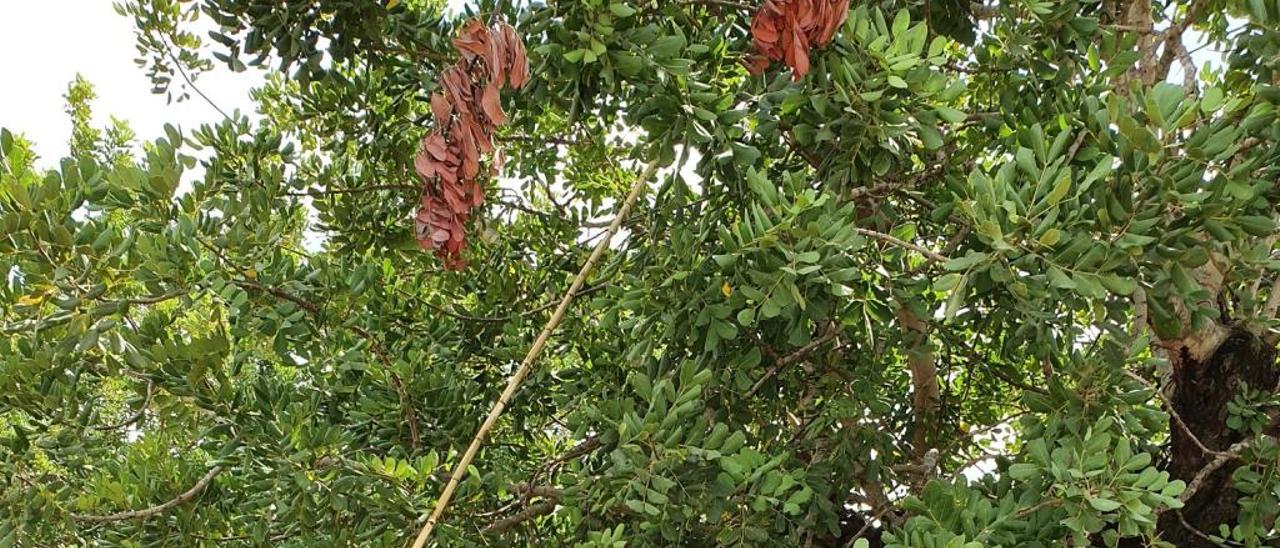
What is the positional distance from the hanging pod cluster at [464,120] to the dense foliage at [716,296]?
12 centimetres

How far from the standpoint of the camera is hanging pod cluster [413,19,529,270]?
150 centimetres

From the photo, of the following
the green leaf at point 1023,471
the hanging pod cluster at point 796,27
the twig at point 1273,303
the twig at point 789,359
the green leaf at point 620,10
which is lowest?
the green leaf at point 1023,471

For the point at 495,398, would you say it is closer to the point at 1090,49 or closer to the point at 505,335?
the point at 505,335

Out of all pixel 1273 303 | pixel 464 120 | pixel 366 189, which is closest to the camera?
pixel 464 120

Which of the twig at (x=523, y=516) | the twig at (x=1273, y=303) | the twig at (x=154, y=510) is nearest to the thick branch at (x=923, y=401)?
the twig at (x=1273, y=303)

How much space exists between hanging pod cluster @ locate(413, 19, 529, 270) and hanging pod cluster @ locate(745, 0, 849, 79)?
0.33 meters

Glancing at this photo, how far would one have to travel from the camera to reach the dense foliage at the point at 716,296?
5.00 ft

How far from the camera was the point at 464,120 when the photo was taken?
60.7 inches

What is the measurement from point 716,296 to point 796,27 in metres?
0.42

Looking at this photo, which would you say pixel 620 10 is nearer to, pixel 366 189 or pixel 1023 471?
pixel 1023 471

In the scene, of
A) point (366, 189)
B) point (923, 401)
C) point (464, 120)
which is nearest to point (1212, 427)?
point (923, 401)

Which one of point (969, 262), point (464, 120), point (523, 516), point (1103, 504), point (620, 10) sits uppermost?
point (620, 10)

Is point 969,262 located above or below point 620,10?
below

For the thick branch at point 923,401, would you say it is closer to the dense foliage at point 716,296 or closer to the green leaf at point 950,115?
the dense foliage at point 716,296
